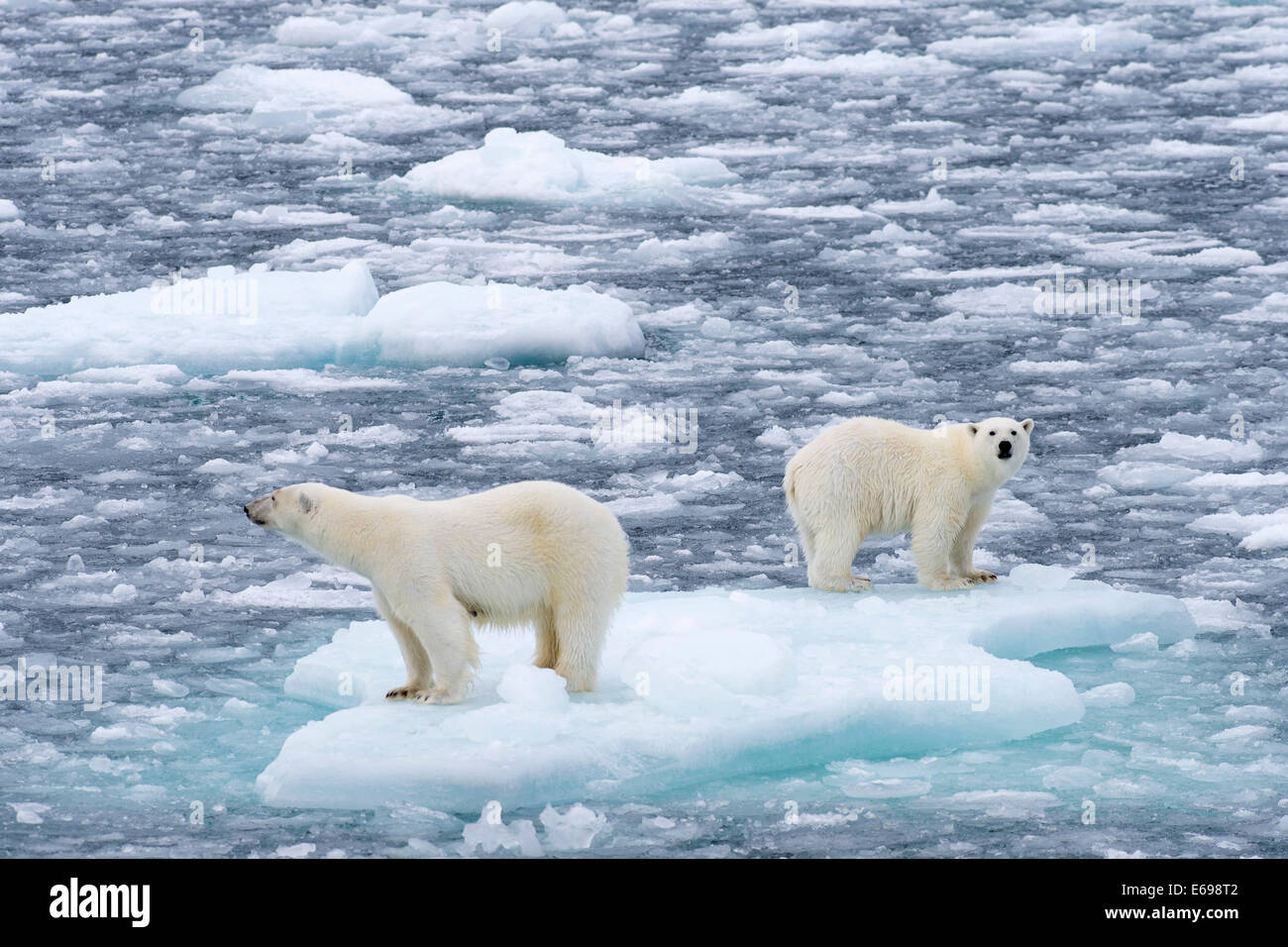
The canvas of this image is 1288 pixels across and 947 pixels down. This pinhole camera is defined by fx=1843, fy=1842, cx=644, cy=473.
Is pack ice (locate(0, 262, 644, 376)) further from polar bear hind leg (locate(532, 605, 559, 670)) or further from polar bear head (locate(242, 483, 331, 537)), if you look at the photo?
polar bear head (locate(242, 483, 331, 537))

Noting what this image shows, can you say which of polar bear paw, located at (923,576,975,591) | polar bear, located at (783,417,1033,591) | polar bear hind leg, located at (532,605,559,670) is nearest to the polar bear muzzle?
polar bear hind leg, located at (532,605,559,670)

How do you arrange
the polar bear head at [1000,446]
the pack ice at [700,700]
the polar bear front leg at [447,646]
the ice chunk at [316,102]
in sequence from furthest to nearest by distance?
1. the ice chunk at [316,102]
2. the polar bear head at [1000,446]
3. the polar bear front leg at [447,646]
4. the pack ice at [700,700]

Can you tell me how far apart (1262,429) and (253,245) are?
7.30 m

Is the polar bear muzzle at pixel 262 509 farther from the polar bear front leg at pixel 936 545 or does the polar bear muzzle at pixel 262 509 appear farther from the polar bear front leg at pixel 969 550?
the polar bear front leg at pixel 969 550

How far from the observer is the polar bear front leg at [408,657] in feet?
18.3

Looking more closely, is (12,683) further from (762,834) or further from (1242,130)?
(1242,130)

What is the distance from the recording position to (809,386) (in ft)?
33.8

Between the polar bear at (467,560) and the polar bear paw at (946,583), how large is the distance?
5.70 ft

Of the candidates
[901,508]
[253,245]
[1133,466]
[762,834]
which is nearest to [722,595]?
[901,508]

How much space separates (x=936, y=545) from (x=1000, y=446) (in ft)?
1.49

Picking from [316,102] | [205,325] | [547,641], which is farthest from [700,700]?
[316,102]

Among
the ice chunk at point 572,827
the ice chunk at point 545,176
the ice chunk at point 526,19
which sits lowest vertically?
the ice chunk at point 572,827

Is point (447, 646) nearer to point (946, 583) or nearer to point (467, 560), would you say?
point (467, 560)

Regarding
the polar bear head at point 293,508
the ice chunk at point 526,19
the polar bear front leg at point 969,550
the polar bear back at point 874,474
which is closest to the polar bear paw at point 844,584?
the polar bear back at point 874,474
